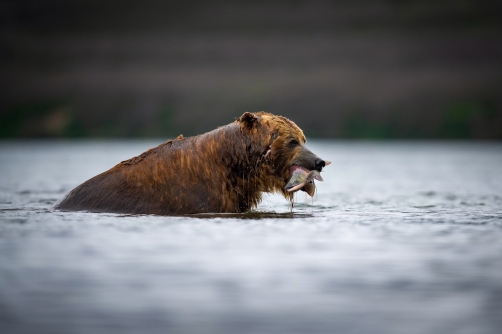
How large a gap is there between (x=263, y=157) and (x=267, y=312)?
5.99m

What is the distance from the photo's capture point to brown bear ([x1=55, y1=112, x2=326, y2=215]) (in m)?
12.5

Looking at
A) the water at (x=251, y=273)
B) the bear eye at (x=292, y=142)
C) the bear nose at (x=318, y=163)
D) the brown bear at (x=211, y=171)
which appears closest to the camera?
the water at (x=251, y=273)

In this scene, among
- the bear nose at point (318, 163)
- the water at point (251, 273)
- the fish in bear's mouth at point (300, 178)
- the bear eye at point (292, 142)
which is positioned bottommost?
the water at point (251, 273)

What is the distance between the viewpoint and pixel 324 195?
2055 cm

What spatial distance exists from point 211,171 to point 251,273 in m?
4.21

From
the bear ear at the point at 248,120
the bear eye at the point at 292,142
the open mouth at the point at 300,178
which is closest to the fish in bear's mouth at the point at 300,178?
the open mouth at the point at 300,178

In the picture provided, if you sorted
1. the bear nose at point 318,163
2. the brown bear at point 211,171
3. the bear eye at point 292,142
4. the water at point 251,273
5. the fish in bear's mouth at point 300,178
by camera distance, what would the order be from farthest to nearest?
the bear eye at point 292,142 < the brown bear at point 211,171 < the bear nose at point 318,163 < the fish in bear's mouth at point 300,178 < the water at point 251,273

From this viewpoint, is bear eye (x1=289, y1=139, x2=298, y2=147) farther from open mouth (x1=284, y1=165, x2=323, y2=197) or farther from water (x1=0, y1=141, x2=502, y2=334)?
water (x1=0, y1=141, x2=502, y2=334)

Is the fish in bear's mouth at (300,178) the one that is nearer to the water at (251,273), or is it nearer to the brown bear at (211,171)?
the brown bear at (211,171)

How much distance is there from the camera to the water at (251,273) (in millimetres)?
6617

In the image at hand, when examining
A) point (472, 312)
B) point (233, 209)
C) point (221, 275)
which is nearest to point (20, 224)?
point (233, 209)

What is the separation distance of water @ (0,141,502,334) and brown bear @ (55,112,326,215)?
420mm

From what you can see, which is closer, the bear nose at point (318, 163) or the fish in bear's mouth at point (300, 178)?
the fish in bear's mouth at point (300, 178)

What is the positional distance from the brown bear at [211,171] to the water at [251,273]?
1.38 ft
